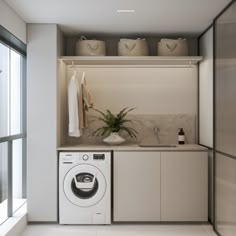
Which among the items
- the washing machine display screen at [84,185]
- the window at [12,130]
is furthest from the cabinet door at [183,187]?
the window at [12,130]

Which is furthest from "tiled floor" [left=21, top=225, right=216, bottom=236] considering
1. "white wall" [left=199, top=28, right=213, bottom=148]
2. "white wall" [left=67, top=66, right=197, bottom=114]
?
"white wall" [left=67, top=66, right=197, bottom=114]

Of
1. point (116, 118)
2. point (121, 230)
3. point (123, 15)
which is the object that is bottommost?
point (121, 230)

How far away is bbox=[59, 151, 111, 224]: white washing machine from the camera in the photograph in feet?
13.9

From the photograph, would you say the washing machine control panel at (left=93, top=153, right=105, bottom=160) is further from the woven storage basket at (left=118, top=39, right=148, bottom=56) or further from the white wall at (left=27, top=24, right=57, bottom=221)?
A: the woven storage basket at (left=118, top=39, right=148, bottom=56)

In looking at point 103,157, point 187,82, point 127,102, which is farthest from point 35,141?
point 187,82

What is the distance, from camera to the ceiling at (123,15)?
3.43m

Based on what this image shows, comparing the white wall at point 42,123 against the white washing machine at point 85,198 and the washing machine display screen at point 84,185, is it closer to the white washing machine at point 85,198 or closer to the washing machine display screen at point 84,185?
the white washing machine at point 85,198

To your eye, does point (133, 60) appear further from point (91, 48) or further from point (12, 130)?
point (12, 130)

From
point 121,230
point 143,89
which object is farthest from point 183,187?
point 143,89

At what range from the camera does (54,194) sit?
4316mm

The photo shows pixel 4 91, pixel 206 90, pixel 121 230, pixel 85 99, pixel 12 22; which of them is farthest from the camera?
pixel 85 99

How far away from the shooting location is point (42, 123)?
4301 mm

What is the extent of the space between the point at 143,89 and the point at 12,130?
1.94 m

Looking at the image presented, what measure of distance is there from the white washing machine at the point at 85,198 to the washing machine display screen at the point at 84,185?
2cm
